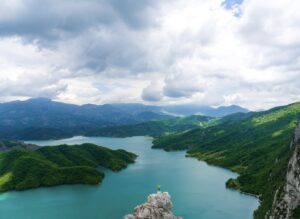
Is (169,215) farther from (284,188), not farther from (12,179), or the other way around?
(12,179)

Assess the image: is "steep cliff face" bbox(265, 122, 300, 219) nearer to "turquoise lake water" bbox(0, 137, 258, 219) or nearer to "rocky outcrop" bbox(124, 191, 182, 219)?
"turquoise lake water" bbox(0, 137, 258, 219)

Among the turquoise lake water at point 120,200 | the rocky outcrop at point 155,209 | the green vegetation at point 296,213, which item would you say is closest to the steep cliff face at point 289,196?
the green vegetation at point 296,213

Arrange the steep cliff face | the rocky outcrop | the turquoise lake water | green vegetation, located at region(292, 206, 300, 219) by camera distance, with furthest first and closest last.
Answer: the turquoise lake water → the steep cliff face → green vegetation, located at region(292, 206, 300, 219) → the rocky outcrop

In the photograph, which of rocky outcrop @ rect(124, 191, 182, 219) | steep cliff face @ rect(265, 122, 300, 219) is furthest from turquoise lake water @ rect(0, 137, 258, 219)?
rocky outcrop @ rect(124, 191, 182, 219)

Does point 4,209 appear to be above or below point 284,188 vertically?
below

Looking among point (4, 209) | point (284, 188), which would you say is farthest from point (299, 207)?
point (4, 209)

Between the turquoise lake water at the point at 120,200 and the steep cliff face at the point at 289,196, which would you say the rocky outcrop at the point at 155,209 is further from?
the turquoise lake water at the point at 120,200

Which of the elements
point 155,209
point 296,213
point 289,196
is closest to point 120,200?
point 289,196
